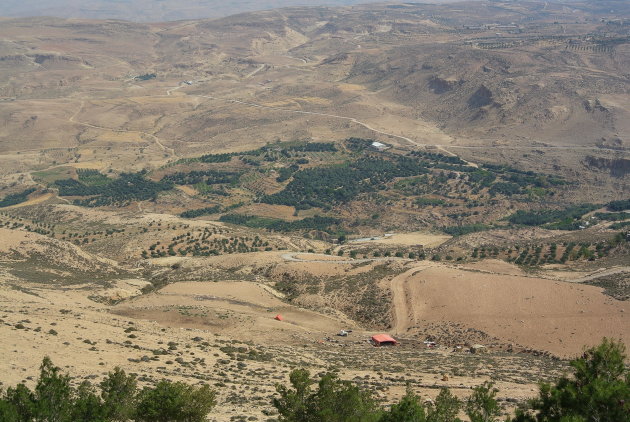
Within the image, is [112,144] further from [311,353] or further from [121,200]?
[311,353]

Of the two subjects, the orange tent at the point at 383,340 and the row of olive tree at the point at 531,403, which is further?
the orange tent at the point at 383,340

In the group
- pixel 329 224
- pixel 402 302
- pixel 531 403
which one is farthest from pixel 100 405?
pixel 329 224

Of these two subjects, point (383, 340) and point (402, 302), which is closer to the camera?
point (383, 340)

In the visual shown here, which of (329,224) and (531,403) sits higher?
(531,403)

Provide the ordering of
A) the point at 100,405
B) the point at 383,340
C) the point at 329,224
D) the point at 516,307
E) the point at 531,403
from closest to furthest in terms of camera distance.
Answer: the point at 100,405 → the point at 531,403 → the point at 383,340 → the point at 516,307 → the point at 329,224

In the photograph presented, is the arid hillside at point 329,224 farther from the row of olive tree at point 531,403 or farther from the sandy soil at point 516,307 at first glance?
the row of olive tree at point 531,403

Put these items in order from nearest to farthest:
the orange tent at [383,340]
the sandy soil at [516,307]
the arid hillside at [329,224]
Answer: the arid hillside at [329,224]
the orange tent at [383,340]
the sandy soil at [516,307]

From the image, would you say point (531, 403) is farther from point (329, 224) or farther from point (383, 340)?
point (329, 224)

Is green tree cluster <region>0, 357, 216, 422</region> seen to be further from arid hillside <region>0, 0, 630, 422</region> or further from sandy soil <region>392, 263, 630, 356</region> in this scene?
sandy soil <region>392, 263, 630, 356</region>

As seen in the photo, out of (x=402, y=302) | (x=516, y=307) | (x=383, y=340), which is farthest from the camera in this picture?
(x=402, y=302)

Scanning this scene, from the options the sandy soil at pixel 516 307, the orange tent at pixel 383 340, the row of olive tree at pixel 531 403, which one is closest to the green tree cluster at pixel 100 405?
the row of olive tree at pixel 531 403
